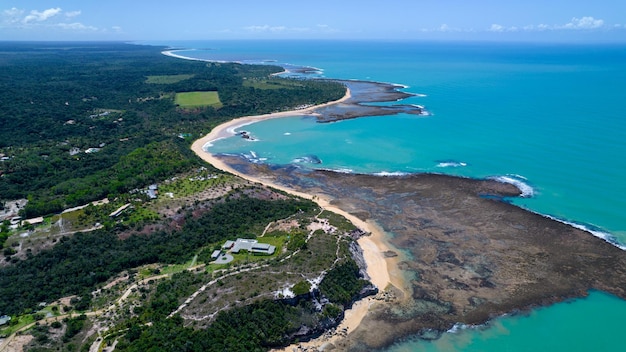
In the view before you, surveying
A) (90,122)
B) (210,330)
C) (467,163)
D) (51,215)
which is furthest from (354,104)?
(210,330)

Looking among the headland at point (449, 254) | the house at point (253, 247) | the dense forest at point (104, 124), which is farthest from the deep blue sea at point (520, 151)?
the dense forest at point (104, 124)

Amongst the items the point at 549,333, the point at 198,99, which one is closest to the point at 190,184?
the point at 549,333

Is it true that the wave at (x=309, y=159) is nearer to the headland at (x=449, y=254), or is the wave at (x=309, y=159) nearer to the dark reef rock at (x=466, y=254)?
the headland at (x=449, y=254)

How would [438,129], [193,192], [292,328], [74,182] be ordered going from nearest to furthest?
[292,328]
[193,192]
[74,182]
[438,129]

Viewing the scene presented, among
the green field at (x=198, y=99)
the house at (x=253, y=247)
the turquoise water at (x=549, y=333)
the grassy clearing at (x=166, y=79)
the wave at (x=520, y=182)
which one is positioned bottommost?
the turquoise water at (x=549, y=333)

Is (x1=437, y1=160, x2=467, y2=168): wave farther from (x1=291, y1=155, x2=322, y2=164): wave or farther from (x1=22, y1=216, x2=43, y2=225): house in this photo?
(x1=22, y1=216, x2=43, y2=225): house

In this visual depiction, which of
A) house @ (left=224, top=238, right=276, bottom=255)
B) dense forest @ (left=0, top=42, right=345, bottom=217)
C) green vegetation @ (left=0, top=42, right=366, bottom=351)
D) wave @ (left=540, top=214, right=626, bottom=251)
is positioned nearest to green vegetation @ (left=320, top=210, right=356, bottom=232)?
green vegetation @ (left=0, top=42, right=366, bottom=351)

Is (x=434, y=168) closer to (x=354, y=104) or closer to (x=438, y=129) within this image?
(x=438, y=129)
